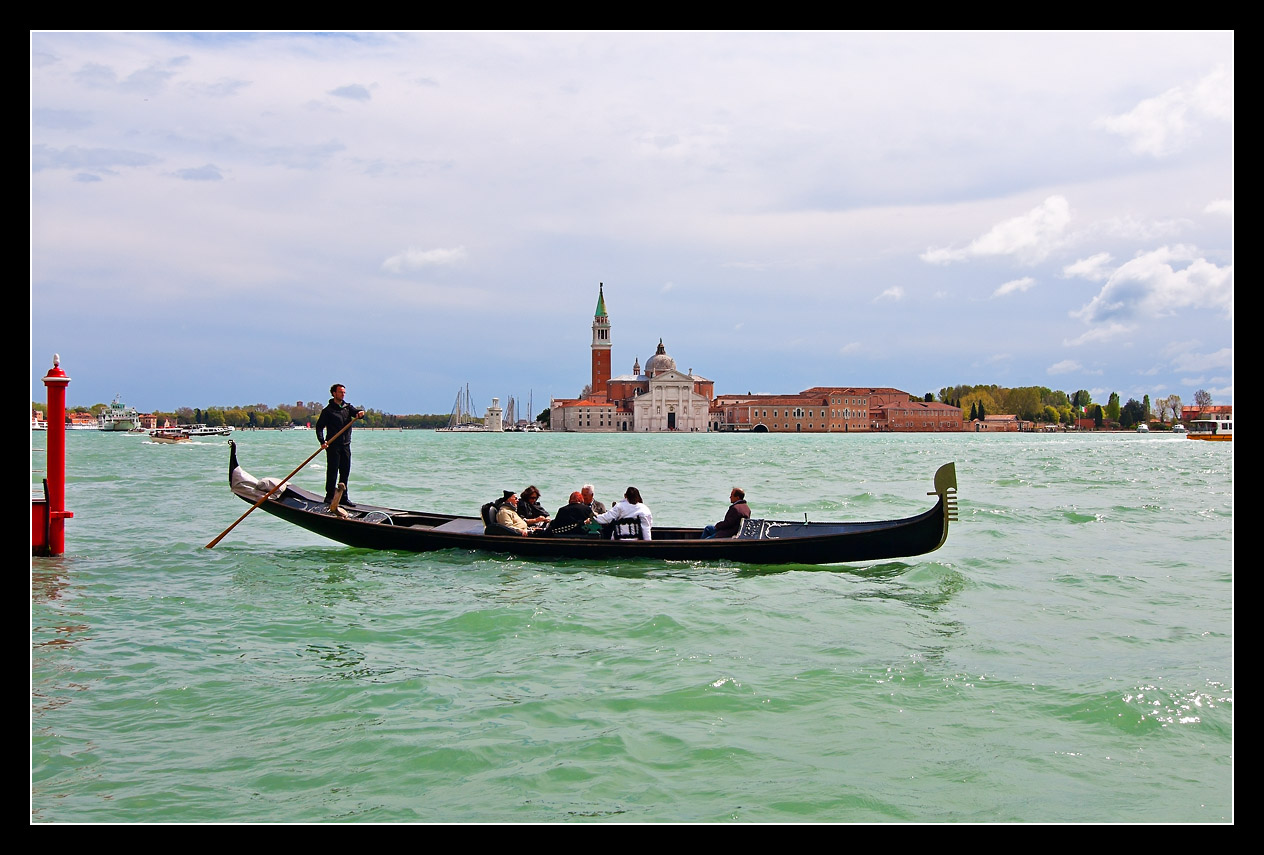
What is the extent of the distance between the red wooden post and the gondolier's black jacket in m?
2.18

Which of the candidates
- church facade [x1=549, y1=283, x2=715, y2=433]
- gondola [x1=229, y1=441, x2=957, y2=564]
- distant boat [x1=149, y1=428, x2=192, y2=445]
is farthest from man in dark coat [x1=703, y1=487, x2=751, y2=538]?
church facade [x1=549, y1=283, x2=715, y2=433]

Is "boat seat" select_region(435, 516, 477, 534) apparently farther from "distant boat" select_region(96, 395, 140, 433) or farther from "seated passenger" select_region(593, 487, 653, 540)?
"distant boat" select_region(96, 395, 140, 433)

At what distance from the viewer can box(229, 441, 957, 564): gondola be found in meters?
7.59

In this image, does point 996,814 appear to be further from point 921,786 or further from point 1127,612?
point 1127,612

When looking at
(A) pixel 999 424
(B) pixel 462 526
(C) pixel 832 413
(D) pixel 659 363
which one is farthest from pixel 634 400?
(B) pixel 462 526

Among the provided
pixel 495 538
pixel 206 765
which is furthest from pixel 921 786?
pixel 495 538

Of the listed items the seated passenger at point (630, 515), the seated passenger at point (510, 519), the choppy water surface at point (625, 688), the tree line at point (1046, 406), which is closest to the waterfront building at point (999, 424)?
the tree line at point (1046, 406)

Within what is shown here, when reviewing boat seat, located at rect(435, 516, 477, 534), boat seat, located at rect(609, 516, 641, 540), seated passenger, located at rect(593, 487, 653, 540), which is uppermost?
seated passenger, located at rect(593, 487, 653, 540)

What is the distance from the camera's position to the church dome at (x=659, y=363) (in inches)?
3782

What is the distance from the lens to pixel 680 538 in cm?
834

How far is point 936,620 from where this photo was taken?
609cm
